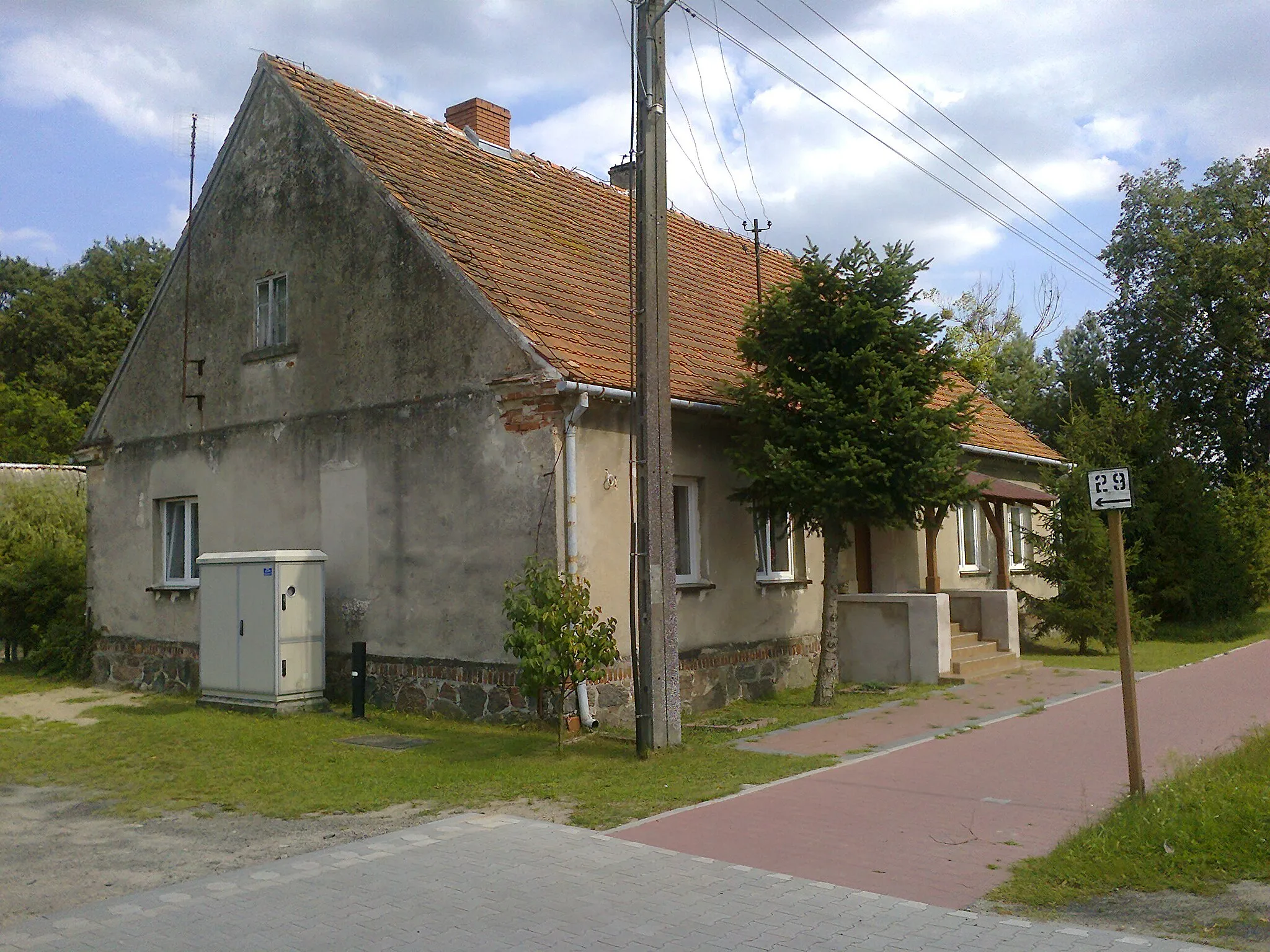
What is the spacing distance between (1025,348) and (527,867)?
43303 millimetres

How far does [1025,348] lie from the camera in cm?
4600

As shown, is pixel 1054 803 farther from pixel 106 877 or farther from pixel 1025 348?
pixel 1025 348

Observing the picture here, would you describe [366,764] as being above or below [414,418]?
below

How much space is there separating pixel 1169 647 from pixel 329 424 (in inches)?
577

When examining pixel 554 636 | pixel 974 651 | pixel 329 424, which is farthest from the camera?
pixel 974 651

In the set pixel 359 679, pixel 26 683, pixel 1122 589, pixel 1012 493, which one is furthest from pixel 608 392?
pixel 26 683

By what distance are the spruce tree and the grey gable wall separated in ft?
8.70

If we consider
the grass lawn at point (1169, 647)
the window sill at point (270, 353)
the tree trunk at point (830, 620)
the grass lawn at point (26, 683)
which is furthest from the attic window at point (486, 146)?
the grass lawn at point (1169, 647)

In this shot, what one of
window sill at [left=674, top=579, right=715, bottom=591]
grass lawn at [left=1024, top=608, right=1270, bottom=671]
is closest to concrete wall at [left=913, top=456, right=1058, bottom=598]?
grass lawn at [left=1024, top=608, right=1270, bottom=671]

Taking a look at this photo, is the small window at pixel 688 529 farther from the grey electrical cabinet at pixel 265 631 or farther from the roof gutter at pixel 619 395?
the grey electrical cabinet at pixel 265 631

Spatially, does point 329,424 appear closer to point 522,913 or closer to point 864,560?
point 864,560

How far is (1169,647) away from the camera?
19.6 m

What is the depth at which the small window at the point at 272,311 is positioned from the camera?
15070 mm

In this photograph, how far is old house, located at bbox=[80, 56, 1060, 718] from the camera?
1212cm
